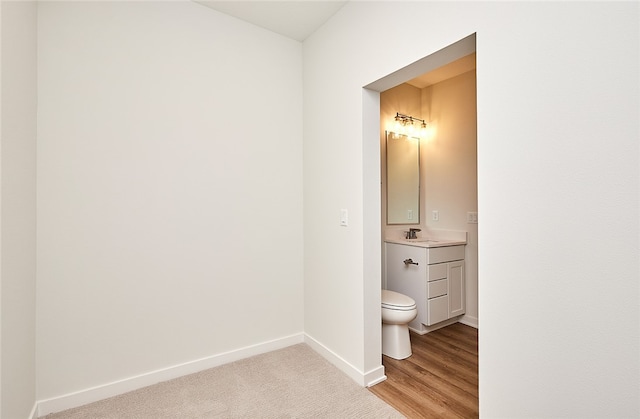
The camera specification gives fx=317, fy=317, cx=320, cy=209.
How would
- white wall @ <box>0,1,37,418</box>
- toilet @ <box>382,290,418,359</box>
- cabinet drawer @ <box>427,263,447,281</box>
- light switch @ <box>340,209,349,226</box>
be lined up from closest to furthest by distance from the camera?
white wall @ <box>0,1,37,418</box> < light switch @ <box>340,209,349,226</box> < toilet @ <box>382,290,418,359</box> < cabinet drawer @ <box>427,263,447,281</box>

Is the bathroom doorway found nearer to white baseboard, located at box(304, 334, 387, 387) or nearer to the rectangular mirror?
the rectangular mirror

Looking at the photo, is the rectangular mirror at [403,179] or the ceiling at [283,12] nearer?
the ceiling at [283,12]

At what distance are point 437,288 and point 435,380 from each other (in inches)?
38.2

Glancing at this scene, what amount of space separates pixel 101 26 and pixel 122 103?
473mm

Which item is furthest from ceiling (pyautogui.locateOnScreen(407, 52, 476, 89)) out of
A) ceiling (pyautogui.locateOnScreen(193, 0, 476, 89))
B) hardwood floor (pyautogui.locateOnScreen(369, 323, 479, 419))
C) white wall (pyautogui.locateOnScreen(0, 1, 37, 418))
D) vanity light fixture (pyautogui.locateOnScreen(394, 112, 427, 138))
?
white wall (pyautogui.locateOnScreen(0, 1, 37, 418))

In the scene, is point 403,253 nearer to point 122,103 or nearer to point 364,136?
point 364,136

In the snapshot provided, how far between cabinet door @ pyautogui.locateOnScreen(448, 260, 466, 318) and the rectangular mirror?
0.66 meters

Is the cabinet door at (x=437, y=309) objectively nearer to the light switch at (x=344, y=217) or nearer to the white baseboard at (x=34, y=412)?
the light switch at (x=344, y=217)

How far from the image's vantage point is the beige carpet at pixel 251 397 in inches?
71.7

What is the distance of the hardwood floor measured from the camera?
1859mm

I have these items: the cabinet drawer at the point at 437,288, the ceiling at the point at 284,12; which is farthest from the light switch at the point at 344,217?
the ceiling at the point at 284,12

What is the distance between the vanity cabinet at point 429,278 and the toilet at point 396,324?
431 mm

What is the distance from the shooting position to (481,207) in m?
1.45

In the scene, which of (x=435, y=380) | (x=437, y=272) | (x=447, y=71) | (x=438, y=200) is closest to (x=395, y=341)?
(x=435, y=380)
